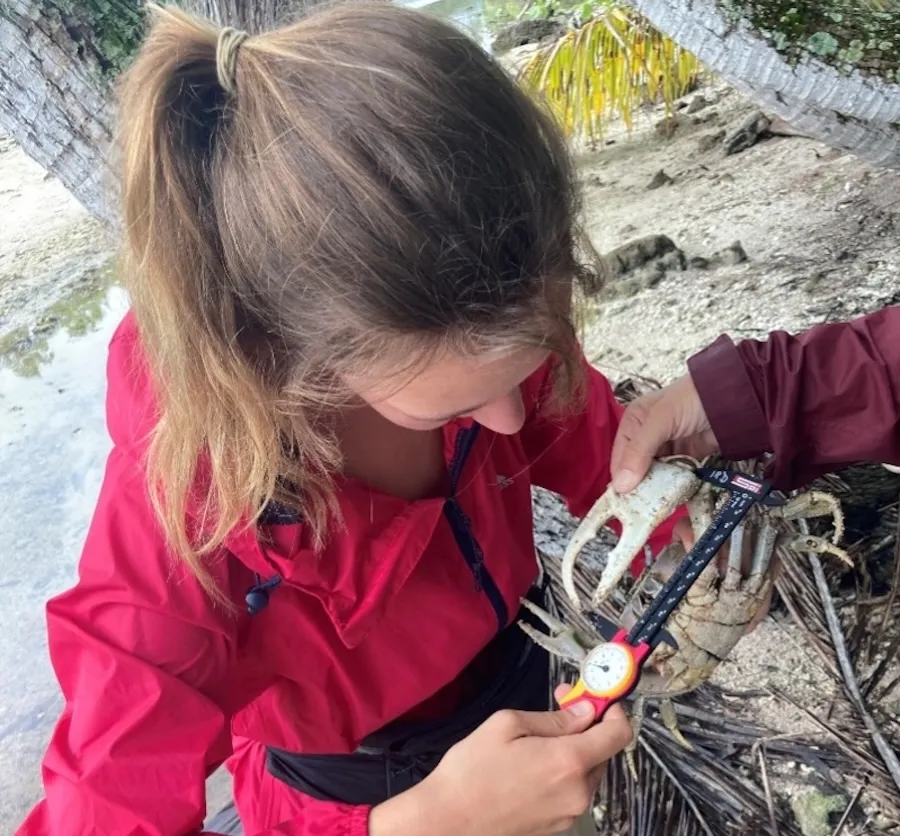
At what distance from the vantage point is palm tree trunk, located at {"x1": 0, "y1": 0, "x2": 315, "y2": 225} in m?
1.48

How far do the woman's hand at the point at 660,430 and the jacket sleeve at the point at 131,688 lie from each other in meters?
0.62

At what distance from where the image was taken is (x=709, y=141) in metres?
4.29

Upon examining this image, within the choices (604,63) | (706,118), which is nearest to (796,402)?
(604,63)

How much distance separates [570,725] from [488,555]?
1.22 feet

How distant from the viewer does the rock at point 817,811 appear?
5.50ft

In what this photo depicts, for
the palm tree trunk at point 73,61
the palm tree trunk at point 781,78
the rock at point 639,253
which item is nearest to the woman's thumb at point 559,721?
the palm tree trunk at point 73,61

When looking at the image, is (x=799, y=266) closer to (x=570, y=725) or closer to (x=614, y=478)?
(x=614, y=478)

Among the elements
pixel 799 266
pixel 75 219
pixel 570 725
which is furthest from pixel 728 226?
pixel 75 219

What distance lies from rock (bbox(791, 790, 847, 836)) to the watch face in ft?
2.64

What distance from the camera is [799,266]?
2674 millimetres

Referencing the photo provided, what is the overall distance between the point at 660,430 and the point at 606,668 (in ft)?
1.31

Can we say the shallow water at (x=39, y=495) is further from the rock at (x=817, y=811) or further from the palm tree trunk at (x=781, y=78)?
the palm tree trunk at (x=781, y=78)

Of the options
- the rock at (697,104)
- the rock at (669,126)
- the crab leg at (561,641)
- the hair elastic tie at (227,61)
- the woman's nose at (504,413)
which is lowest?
the rock at (697,104)

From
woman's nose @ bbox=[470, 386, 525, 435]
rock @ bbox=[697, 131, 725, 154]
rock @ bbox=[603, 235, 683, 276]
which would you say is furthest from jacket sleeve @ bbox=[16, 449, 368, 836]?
rock @ bbox=[697, 131, 725, 154]
